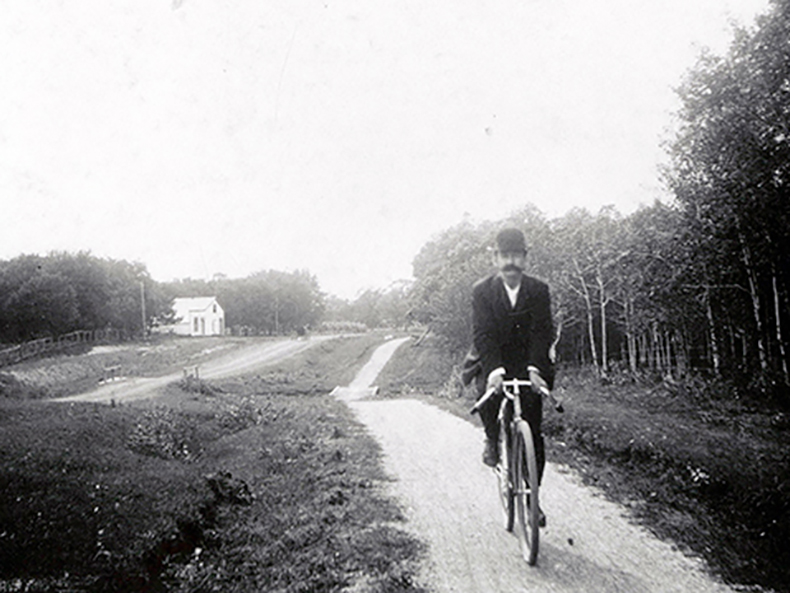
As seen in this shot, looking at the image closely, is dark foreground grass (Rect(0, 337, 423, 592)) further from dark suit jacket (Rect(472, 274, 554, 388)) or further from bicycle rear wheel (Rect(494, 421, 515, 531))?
dark suit jacket (Rect(472, 274, 554, 388))

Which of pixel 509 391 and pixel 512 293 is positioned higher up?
pixel 512 293

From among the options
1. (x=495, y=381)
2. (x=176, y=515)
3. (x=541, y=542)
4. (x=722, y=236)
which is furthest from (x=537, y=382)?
(x=722, y=236)

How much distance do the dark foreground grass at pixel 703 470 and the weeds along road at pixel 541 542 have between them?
0.29m

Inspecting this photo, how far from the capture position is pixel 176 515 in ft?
18.1

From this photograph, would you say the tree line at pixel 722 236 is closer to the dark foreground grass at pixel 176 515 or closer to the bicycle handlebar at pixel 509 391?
the dark foreground grass at pixel 176 515

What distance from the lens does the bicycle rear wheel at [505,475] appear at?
4.41 meters

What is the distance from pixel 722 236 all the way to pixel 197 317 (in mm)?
62626

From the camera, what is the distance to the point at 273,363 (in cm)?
3566

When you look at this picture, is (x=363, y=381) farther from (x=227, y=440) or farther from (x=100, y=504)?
(x=100, y=504)

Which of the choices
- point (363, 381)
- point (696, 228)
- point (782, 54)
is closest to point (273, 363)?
point (363, 381)

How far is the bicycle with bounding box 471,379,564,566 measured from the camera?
12.6 ft

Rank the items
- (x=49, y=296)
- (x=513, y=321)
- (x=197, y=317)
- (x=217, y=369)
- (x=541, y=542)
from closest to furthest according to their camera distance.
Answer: (x=513, y=321), (x=541, y=542), (x=49, y=296), (x=217, y=369), (x=197, y=317)

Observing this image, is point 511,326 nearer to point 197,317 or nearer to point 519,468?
point 519,468

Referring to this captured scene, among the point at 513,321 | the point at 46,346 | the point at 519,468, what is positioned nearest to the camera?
the point at 519,468
